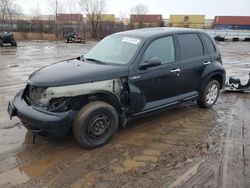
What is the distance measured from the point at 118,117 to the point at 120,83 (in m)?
0.56

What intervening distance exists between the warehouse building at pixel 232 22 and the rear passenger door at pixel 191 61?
237 feet

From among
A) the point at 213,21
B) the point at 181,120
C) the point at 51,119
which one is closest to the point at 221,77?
the point at 181,120

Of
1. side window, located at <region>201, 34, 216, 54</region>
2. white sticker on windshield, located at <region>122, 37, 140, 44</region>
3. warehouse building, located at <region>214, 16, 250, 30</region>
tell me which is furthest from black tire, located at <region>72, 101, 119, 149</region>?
warehouse building, located at <region>214, 16, 250, 30</region>

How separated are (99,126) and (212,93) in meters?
3.30

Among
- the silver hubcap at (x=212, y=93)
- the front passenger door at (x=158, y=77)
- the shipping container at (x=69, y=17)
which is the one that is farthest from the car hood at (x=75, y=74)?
the shipping container at (x=69, y=17)

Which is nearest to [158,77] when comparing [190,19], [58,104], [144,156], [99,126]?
[99,126]

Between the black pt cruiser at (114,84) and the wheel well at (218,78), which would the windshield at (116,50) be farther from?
the wheel well at (218,78)

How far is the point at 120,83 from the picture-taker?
4.99m

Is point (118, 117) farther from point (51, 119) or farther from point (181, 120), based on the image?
point (181, 120)

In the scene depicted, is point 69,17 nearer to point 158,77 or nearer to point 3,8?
point 3,8

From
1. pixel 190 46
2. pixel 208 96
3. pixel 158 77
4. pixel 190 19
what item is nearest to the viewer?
pixel 158 77

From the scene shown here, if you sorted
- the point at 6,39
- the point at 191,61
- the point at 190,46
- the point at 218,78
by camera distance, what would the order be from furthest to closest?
the point at 6,39 → the point at 218,78 → the point at 190,46 → the point at 191,61

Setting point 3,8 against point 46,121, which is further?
point 3,8

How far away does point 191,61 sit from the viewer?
6195mm
